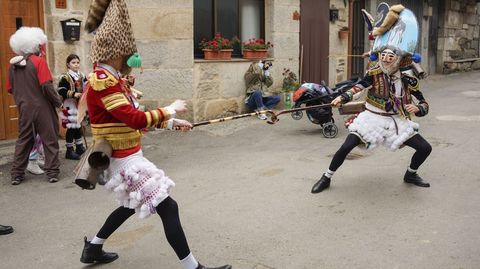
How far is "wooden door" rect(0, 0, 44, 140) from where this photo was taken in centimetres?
789

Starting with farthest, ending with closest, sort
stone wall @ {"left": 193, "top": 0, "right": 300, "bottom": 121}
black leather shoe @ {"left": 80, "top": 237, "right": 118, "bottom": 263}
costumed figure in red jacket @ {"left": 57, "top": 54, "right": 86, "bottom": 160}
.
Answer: stone wall @ {"left": 193, "top": 0, "right": 300, "bottom": 121} → costumed figure in red jacket @ {"left": 57, "top": 54, "right": 86, "bottom": 160} → black leather shoe @ {"left": 80, "top": 237, "right": 118, "bottom": 263}

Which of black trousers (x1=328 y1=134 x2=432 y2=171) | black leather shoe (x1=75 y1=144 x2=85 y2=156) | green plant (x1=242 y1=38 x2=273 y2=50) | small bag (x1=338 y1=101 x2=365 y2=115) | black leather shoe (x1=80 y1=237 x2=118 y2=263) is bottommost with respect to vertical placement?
black leather shoe (x1=80 y1=237 x2=118 y2=263)

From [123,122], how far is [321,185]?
110 inches

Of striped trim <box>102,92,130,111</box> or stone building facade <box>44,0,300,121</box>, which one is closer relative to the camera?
striped trim <box>102,92,130,111</box>

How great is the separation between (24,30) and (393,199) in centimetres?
445

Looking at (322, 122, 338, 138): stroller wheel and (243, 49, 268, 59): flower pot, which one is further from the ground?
(243, 49, 268, 59): flower pot

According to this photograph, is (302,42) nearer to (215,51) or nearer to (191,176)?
(215,51)

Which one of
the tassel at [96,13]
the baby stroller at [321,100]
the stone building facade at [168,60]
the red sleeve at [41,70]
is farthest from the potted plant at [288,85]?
the tassel at [96,13]

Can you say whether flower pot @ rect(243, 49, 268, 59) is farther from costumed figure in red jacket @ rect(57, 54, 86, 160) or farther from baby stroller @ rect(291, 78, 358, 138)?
costumed figure in red jacket @ rect(57, 54, 86, 160)

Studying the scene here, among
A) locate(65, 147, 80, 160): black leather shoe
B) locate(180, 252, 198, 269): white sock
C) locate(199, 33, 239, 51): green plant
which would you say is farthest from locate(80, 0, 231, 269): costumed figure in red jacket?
locate(199, 33, 239, 51): green plant

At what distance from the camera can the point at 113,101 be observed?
341 cm

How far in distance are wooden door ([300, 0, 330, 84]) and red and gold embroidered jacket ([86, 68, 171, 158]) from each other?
28.8 feet

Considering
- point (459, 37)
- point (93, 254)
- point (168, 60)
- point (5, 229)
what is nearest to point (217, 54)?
point (168, 60)

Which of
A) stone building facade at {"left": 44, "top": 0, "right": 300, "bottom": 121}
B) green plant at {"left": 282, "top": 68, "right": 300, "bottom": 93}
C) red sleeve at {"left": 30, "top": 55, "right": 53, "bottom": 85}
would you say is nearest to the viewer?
red sleeve at {"left": 30, "top": 55, "right": 53, "bottom": 85}
